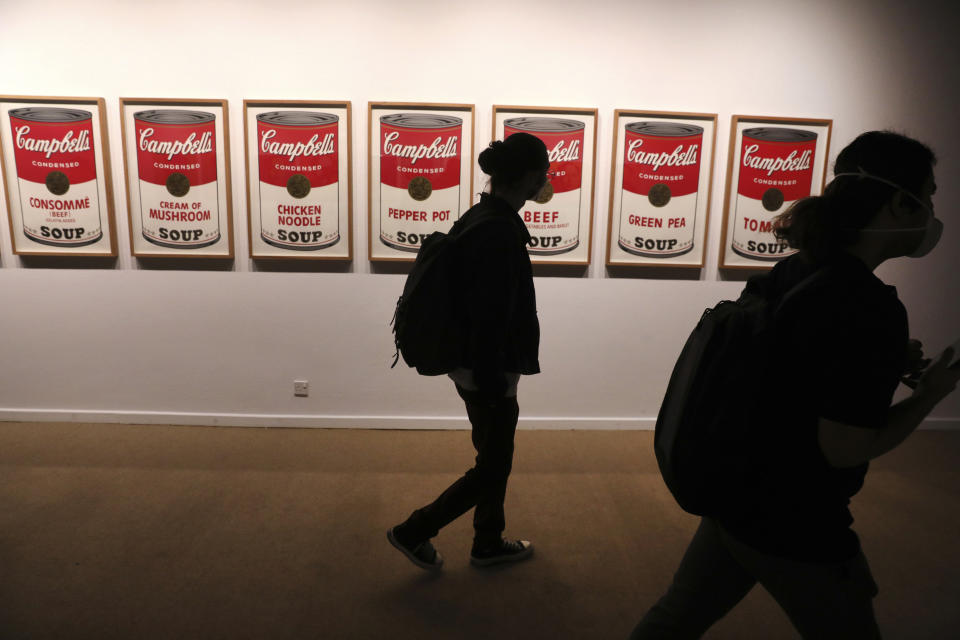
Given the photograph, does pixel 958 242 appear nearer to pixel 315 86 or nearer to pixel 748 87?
pixel 748 87

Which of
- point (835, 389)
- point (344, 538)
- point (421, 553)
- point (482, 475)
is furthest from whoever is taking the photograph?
point (344, 538)

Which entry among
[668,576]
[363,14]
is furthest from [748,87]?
[668,576]

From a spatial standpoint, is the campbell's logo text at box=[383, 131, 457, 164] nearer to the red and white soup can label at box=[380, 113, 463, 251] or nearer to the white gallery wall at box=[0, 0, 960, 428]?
the red and white soup can label at box=[380, 113, 463, 251]

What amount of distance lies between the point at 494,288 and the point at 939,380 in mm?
1074

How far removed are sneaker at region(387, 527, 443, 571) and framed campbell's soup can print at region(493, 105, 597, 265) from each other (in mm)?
1691

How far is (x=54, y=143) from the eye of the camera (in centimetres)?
311

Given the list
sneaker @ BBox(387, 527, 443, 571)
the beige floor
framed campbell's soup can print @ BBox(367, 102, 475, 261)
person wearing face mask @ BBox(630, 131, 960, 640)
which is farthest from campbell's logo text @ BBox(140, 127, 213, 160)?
person wearing face mask @ BBox(630, 131, 960, 640)

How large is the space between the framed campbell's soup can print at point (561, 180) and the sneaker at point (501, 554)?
5.22ft

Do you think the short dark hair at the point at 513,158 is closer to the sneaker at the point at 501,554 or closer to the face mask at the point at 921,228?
the face mask at the point at 921,228

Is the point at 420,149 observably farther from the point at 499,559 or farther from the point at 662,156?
the point at 499,559

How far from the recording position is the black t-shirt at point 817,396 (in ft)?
2.87

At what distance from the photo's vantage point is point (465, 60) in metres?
3.12

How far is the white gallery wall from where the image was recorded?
10.1 feet

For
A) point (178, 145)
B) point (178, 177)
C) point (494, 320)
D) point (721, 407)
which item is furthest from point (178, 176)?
point (721, 407)
